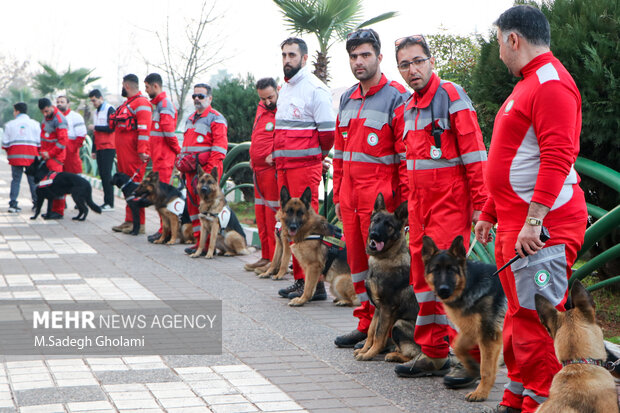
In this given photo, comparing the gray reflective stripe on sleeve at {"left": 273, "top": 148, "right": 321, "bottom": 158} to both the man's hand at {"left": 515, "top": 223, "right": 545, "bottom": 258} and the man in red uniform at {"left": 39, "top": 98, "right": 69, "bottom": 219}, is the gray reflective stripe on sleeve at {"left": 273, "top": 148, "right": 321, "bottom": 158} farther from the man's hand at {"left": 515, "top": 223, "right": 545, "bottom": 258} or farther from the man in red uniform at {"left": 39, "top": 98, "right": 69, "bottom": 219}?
the man in red uniform at {"left": 39, "top": 98, "right": 69, "bottom": 219}

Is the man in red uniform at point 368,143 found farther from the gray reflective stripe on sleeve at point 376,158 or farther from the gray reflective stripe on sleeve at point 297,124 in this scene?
the gray reflective stripe on sleeve at point 297,124

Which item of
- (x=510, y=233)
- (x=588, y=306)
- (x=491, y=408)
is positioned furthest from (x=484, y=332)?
(x=588, y=306)

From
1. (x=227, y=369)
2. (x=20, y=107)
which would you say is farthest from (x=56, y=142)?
(x=227, y=369)

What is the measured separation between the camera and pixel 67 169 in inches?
583

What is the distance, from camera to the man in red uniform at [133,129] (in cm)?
1176

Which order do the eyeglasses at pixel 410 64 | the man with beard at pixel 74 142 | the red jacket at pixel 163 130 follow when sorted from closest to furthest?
the eyeglasses at pixel 410 64
the red jacket at pixel 163 130
the man with beard at pixel 74 142

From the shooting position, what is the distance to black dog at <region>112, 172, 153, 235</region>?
37.9 ft

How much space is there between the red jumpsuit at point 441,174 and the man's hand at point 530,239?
116 cm

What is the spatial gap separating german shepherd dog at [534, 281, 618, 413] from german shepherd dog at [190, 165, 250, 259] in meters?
7.30

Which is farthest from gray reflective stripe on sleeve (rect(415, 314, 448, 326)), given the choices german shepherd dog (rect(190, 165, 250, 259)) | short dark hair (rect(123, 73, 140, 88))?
short dark hair (rect(123, 73, 140, 88))

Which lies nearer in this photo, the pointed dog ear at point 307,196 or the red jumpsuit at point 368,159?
the red jumpsuit at point 368,159

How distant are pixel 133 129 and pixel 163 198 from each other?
4.99ft

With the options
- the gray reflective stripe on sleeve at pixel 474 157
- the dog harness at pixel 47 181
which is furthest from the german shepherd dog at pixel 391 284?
the dog harness at pixel 47 181

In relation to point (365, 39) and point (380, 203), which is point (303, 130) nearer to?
point (365, 39)
